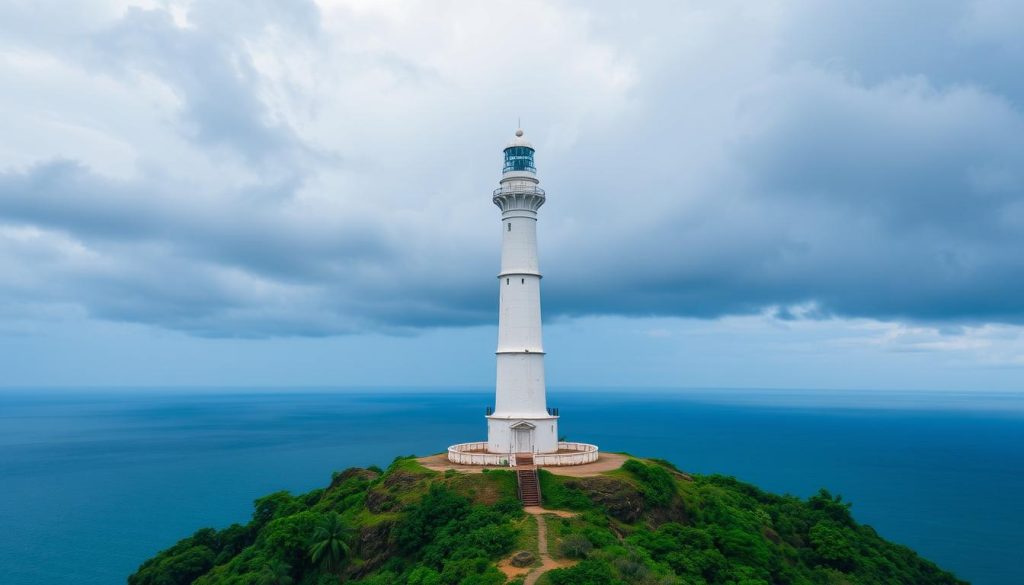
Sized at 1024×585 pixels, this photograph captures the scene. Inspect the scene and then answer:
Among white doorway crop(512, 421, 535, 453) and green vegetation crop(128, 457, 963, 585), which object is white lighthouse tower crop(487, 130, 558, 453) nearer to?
white doorway crop(512, 421, 535, 453)

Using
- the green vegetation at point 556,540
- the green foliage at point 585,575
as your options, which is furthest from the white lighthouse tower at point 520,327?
the green foliage at point 585,575

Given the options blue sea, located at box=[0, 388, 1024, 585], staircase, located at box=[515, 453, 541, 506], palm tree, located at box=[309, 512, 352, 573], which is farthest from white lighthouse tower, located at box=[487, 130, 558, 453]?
blue sea, located at box=[0, 388, 1024, 585]

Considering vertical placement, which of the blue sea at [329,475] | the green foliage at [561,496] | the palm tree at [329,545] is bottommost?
the blue sea at [329,475]

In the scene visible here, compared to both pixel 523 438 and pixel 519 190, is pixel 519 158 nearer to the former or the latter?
pixel 519 190

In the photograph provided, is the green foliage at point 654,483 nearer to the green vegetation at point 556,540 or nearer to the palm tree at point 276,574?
the green vegetation at point 556,540

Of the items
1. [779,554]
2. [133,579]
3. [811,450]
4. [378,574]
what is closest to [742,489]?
[779,554]
